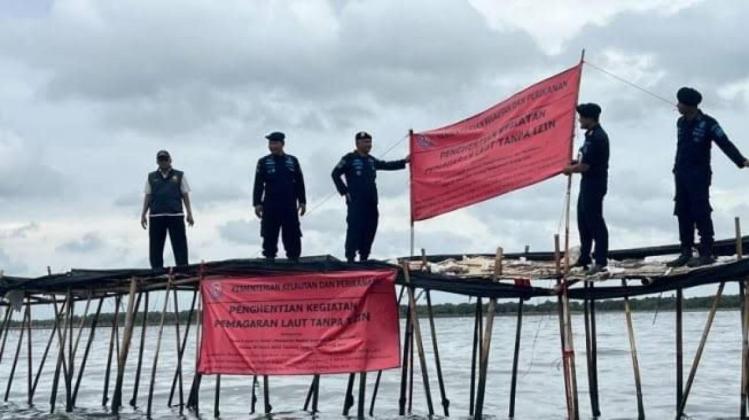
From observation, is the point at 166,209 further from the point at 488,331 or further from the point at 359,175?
the point at 488,331

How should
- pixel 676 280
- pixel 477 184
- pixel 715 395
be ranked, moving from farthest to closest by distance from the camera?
1. pixel 715 395
2. pixel 477 184
3. pixel 676 280

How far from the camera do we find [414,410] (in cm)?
2212

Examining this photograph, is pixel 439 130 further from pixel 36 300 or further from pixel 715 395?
pixel 715 395

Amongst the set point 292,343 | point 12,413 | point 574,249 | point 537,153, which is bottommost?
point 12,413

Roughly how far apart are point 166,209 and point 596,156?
704cm

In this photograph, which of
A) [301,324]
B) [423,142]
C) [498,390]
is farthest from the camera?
[498,390]

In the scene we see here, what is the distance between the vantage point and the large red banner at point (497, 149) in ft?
46.3

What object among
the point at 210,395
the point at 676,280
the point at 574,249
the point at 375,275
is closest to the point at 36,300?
the point at 210,395

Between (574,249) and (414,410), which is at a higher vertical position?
(574,249)

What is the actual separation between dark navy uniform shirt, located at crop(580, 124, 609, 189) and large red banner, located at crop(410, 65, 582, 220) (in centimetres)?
39

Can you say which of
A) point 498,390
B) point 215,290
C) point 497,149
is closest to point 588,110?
point 497,149

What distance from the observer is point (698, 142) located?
45.9ft

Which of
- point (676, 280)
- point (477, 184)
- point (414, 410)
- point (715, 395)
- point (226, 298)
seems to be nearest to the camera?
point (676, 280)

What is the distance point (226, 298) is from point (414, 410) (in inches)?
271
